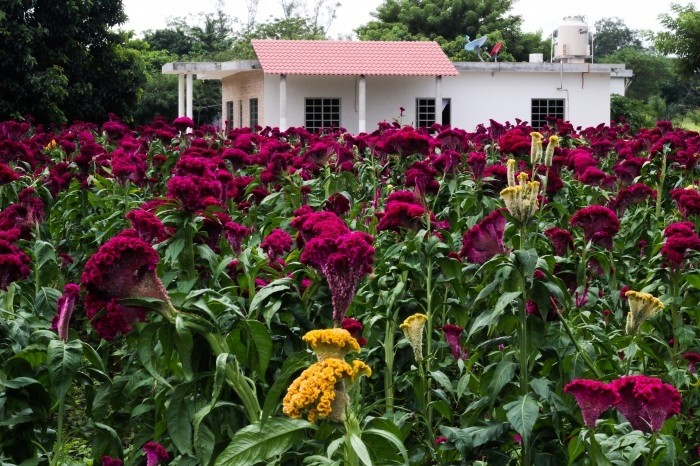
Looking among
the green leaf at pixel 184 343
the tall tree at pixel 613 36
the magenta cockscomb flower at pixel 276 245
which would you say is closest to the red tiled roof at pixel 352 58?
the magenta cockscomb flower at pixel 276 245

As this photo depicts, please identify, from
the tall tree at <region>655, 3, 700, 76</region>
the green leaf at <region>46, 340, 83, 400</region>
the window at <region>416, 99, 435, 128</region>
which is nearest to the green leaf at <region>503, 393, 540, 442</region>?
the green leaf at <region>46, 340, 83, 400</region>

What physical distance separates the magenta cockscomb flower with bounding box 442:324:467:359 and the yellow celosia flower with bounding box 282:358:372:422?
196 cm

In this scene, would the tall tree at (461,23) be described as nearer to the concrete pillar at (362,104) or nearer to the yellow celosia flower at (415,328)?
the concrete pillar at (362,104)

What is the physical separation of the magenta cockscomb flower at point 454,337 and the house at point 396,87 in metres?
31.1

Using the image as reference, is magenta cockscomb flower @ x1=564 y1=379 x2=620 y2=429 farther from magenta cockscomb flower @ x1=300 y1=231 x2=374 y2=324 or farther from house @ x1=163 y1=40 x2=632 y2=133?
house @ x1=163 y1=40 x2=632 y2=133

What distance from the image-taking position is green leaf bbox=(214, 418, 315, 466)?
2752 mm

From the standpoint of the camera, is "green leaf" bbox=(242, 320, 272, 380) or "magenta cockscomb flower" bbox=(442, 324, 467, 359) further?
"magenta cockscomb flower" bbox=(442, 324, 467, 359)

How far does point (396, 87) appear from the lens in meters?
38.3

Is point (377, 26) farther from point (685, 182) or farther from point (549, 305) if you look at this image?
point (549, 305)

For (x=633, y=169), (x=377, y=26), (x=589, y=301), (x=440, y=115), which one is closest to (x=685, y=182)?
(x=633, y=169)

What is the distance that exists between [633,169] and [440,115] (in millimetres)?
28659

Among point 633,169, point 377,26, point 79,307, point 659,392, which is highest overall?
point 377,26

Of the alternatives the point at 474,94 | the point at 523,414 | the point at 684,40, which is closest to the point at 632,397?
the point at 523,414

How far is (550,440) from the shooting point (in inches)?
147
